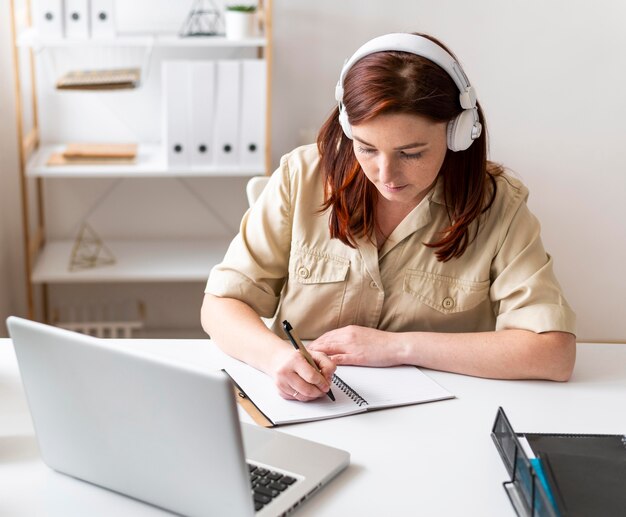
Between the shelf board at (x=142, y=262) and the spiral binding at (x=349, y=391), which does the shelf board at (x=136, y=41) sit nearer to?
the shelf board at (x=142, y=262)

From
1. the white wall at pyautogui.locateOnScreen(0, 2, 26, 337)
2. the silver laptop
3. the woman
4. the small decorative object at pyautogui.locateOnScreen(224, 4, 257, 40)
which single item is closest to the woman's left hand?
the woman

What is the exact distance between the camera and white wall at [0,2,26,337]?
2797 mm

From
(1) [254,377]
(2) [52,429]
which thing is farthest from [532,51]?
(2) [52,429]

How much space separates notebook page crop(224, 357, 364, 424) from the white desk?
0.7 inches

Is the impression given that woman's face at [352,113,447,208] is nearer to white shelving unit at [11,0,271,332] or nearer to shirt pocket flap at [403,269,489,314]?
shirt pocket flap at [403,269,489,314]

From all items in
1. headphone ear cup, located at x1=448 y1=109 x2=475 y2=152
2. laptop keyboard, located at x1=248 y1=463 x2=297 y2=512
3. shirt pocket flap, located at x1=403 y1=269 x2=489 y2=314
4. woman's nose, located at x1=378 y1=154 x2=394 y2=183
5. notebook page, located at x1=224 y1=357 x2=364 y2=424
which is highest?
headphone ear cup, located at x1=448 y1=109 x2=475 y2=152

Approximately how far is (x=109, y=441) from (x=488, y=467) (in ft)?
1.67

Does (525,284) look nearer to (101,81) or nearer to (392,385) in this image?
(392,385)

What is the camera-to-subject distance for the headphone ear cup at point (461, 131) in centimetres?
146

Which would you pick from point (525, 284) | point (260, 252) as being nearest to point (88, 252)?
point (260, 252)

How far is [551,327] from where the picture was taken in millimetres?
1522

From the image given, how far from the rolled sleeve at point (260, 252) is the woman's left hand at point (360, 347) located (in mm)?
189

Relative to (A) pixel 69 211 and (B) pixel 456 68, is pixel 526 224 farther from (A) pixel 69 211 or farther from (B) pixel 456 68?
(A) pixel 69 211

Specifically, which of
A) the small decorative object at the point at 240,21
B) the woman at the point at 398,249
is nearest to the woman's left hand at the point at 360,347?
the woman at the point at 398,249
